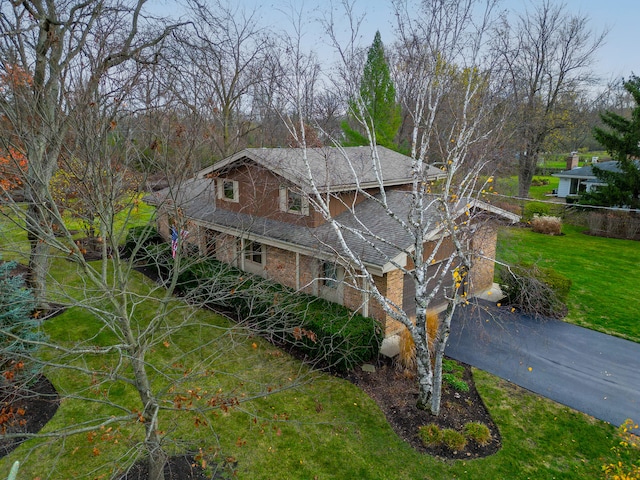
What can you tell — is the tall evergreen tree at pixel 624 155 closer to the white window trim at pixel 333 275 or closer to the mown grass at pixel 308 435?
the mown grass at pixel 308 435

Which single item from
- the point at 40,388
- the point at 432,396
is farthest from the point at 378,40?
the point at 40,388

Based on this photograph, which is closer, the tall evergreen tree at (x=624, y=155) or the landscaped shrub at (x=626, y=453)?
the landscaped shrub at (x=626, y=453)

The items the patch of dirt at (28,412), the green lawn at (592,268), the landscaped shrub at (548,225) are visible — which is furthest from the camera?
the landscaped shrub at (548,225)

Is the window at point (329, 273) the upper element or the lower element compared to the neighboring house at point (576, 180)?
lower

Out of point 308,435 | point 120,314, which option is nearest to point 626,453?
point 308,435

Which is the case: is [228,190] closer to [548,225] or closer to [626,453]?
[626,453]

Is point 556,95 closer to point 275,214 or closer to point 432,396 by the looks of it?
point 275,214

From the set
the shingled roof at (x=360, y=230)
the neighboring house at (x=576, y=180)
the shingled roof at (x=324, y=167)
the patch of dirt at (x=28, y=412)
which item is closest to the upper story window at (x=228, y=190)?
the shingled roof at (x=360, y=230)
